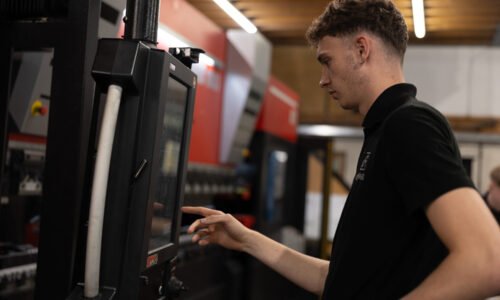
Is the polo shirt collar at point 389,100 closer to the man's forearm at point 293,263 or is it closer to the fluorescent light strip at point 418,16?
the man's forearm at point 293,263

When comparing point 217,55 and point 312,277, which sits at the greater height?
point 217,55

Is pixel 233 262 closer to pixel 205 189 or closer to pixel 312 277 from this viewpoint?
pixel 205 189

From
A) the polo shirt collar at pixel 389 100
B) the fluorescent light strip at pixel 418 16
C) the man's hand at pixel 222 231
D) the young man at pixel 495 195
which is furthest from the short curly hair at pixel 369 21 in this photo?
the young man at pixel 495 195

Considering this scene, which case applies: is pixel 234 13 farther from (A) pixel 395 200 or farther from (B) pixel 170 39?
(A) pixel 395 200

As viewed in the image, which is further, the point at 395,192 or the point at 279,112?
the point at 279,112

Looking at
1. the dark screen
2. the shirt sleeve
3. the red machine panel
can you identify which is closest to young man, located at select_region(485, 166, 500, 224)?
the red machine panel

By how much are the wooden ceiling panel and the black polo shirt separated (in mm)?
2367

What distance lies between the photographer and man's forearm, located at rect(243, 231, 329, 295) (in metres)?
1.87

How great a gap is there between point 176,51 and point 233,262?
3.81 meters

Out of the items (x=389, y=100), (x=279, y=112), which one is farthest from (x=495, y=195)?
(x=389, y=100)

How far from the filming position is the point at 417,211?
1281mm

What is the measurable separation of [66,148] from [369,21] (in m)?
1.00

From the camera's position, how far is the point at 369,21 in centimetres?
146

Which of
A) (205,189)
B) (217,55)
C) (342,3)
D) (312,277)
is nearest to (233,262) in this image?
(205,189)
